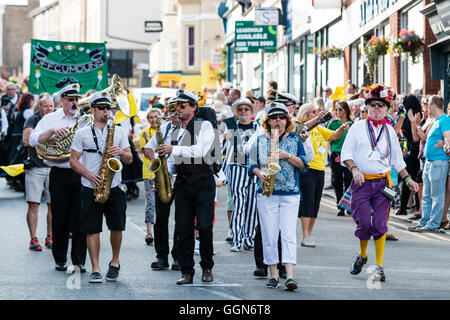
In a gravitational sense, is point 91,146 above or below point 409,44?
below

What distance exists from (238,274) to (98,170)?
1879 millimetres

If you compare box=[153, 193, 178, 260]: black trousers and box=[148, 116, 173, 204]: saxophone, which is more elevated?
box=[148, 116, 173, 204]: saxophone

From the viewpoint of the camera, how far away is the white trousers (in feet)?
31.2

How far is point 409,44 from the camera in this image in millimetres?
20719

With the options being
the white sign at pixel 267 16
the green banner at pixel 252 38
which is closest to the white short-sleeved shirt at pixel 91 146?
the green banner at pixel 252 38

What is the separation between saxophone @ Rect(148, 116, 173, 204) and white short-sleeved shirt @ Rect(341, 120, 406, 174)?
6.05 ft

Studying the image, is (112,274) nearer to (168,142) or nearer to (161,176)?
(161,176)

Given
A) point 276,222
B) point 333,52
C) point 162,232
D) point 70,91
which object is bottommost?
point 162,232

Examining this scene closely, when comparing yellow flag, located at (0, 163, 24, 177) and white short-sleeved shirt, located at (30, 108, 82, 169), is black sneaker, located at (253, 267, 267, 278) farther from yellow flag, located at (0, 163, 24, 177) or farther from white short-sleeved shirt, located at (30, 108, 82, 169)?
yellow flag, located at (0, 163, 24, 177)

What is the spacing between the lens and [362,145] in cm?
1022

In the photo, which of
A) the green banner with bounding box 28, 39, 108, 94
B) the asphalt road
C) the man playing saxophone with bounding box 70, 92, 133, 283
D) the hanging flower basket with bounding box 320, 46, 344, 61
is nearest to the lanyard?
the asphalt road

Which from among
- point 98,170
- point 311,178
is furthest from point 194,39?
point 98,170
